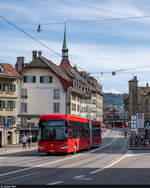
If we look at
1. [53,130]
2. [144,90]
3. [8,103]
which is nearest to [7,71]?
[8,103]

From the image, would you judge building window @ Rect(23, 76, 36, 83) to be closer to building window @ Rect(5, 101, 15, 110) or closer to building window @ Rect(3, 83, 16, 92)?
building window @ Rect(3, 83, 16, 92)

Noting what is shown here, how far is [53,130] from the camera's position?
95.2 ft

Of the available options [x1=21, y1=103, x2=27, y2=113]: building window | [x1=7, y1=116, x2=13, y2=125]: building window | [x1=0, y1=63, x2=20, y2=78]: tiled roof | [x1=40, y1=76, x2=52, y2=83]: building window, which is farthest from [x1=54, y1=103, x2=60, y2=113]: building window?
[x1=7, y1=116, x2=13, y2=125]: building window

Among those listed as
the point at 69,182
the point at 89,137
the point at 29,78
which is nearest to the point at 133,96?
the point at 29,78

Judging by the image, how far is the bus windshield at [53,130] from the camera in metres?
29.0

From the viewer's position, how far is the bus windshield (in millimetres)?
29000

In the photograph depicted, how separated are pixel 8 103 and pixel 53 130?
33980 mm

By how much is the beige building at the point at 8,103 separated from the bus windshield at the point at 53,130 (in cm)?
3141

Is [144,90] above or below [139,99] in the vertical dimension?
above

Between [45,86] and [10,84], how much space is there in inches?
476

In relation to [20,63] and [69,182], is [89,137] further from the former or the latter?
[20,63]

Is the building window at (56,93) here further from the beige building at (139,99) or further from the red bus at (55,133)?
the beige building at (139,99)

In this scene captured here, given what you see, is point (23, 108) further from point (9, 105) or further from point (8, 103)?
point (8, 103)

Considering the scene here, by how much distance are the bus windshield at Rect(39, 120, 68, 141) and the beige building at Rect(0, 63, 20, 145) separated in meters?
31.4
